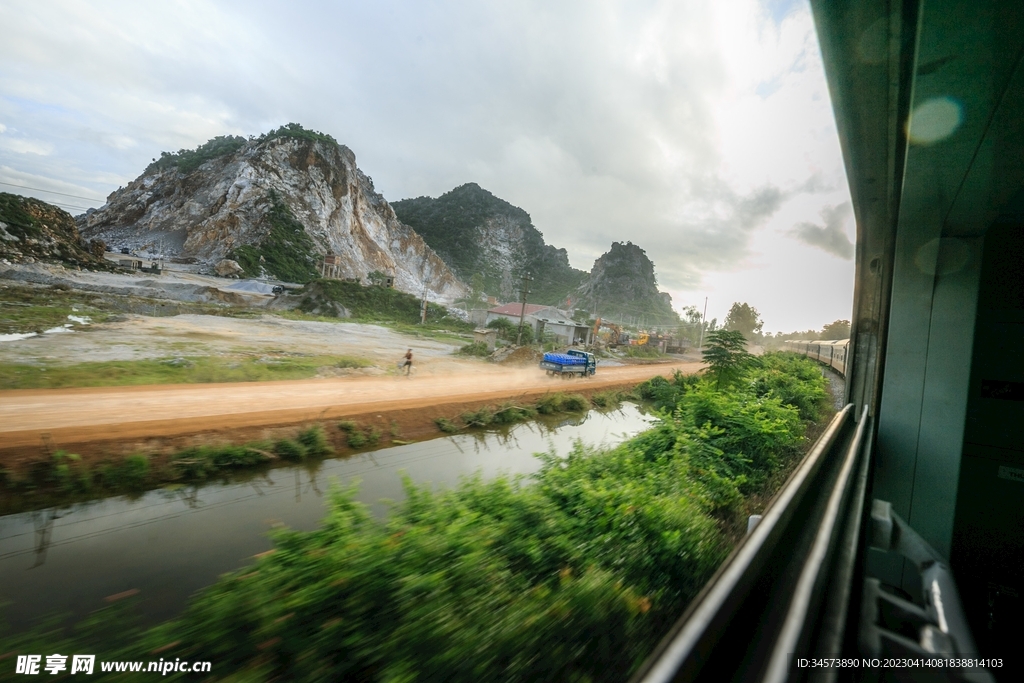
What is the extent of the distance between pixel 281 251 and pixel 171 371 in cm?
756

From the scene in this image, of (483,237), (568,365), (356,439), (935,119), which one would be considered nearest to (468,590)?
(935,119)

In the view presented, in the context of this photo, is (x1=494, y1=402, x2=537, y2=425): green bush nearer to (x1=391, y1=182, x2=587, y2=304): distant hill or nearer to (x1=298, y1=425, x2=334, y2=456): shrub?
(x1=298, y1=425, x2=334, y2=456): shrub

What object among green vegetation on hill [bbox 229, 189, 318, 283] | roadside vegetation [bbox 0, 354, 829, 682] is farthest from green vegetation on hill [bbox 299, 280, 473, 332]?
roadside vegetation [bbox 0, 354, 829, 682]

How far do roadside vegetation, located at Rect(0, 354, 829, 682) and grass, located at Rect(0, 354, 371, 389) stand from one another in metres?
3.81

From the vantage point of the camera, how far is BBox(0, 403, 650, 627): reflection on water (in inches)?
140

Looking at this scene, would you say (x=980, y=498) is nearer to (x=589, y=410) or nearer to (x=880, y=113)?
(x=880, y=113)

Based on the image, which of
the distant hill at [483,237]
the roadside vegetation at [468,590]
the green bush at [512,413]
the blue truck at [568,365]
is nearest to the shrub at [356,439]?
the green bush at [512,413]

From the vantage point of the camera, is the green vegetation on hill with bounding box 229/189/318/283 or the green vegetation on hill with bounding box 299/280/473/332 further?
the green vegetation on hill with bounding box 299/280/473/332

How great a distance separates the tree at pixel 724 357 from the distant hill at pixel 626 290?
29.9m

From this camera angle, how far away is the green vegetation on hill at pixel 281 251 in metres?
12.2

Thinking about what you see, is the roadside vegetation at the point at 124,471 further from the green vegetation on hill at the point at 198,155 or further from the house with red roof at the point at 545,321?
the house with red roof at the point at 545,321

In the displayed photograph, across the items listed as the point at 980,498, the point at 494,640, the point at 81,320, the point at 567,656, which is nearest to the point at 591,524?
the point at 567,656

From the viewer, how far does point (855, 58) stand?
4.73ft

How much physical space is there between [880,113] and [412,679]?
11.0ft
